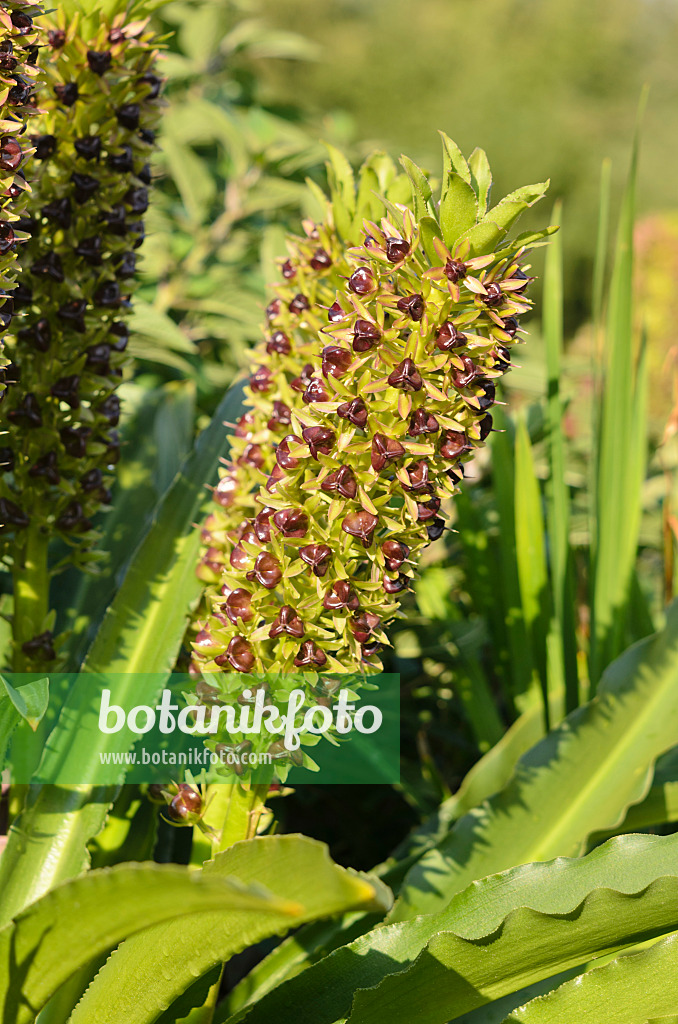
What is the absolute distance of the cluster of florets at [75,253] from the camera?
3.57 ft

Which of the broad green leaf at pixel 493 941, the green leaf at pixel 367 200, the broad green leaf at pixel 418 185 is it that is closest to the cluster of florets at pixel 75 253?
the green leaf at pixel 367 200

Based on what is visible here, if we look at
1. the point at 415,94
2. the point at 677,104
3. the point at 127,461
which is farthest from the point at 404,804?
the point at 677,104

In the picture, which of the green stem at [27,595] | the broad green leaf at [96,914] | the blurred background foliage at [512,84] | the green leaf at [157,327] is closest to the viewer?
the broad green leaf at [96,914]

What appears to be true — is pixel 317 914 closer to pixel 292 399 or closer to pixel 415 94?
pixel 292 399

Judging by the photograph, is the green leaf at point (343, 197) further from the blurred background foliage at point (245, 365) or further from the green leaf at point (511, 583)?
the green leaf at point (511, 583)

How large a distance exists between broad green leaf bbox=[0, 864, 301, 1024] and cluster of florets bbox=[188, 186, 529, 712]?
31cm

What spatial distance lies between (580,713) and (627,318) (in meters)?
0.84

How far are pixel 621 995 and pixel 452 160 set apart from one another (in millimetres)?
955

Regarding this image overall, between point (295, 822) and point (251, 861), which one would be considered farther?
point (295, 822)

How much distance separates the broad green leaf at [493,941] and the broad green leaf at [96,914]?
285 millimetres

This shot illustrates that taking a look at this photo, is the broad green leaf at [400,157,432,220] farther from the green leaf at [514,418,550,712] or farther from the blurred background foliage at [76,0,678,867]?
the green leaf at [514,418,550,712]

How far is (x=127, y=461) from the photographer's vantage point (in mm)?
1849

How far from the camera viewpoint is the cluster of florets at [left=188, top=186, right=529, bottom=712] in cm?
83

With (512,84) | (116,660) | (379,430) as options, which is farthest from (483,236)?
(512,84)
